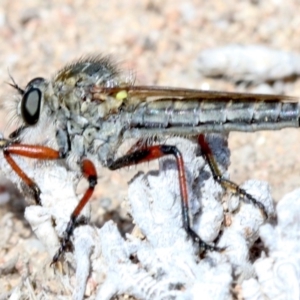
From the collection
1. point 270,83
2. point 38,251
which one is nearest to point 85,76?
point 38,251

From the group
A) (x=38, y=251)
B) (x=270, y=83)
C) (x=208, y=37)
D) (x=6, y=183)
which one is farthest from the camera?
(x=208, y=37)

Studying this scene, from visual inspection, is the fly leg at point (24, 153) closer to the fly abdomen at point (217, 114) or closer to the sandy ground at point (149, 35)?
the fly abdomen at point (217, 114)

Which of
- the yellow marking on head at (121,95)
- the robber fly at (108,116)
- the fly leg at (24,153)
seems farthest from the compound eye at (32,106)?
the yellow marking on head at (121,95)

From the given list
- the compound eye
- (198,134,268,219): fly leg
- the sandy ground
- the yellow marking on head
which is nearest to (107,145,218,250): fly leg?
(198,134,268,219): fly leg

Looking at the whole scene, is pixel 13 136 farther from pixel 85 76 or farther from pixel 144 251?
pixel 144 251

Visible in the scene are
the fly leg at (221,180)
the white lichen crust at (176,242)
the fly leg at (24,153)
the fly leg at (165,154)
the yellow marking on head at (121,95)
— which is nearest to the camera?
the white lichen crust at (176,242)

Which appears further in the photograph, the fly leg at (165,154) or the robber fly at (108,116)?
the robber fly at (108,116)
